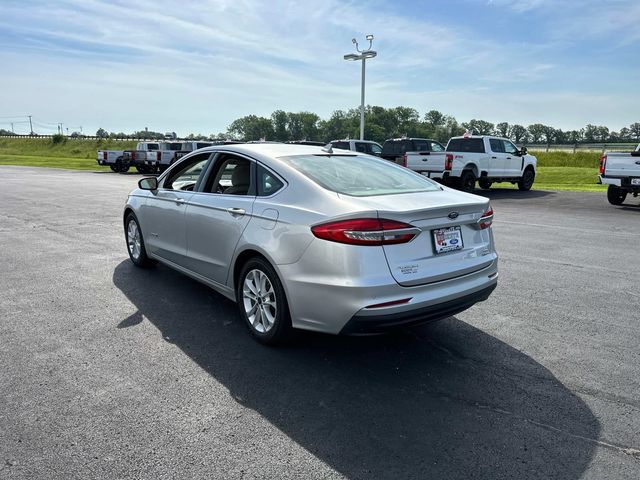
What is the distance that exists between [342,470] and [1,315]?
3.92 m

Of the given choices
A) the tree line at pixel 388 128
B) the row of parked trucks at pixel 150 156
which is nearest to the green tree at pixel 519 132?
the tree line at pixel 388 128

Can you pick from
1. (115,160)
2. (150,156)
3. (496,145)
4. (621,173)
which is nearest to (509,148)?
(496,145)

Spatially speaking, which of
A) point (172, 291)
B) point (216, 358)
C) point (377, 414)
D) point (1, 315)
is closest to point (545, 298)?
point (377, 414)

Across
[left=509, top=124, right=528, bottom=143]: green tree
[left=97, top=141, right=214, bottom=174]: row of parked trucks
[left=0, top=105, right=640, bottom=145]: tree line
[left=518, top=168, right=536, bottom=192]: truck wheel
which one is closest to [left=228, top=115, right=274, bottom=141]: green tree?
[left=0, top=105, right=640, bottom=145]: tree line

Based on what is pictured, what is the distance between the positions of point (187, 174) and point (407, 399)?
3.60 metres

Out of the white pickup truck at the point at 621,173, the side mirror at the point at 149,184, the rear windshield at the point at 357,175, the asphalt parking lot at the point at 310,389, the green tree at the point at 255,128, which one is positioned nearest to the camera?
the asphalt parking lot at the point at 310,389

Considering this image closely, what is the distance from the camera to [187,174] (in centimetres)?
566

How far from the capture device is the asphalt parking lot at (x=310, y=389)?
267 cm

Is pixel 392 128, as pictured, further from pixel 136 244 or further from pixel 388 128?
pixel 136 244

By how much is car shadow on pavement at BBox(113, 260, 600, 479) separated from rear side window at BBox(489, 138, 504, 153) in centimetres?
1520

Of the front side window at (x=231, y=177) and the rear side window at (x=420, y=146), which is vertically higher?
the rear side window at (x=420, y=146)

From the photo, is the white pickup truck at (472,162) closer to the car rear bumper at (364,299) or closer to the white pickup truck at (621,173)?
the white pickup truck at (621,173)

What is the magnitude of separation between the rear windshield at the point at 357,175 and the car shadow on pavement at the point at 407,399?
1254 mm

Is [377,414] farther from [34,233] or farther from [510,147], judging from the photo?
[510,147]
